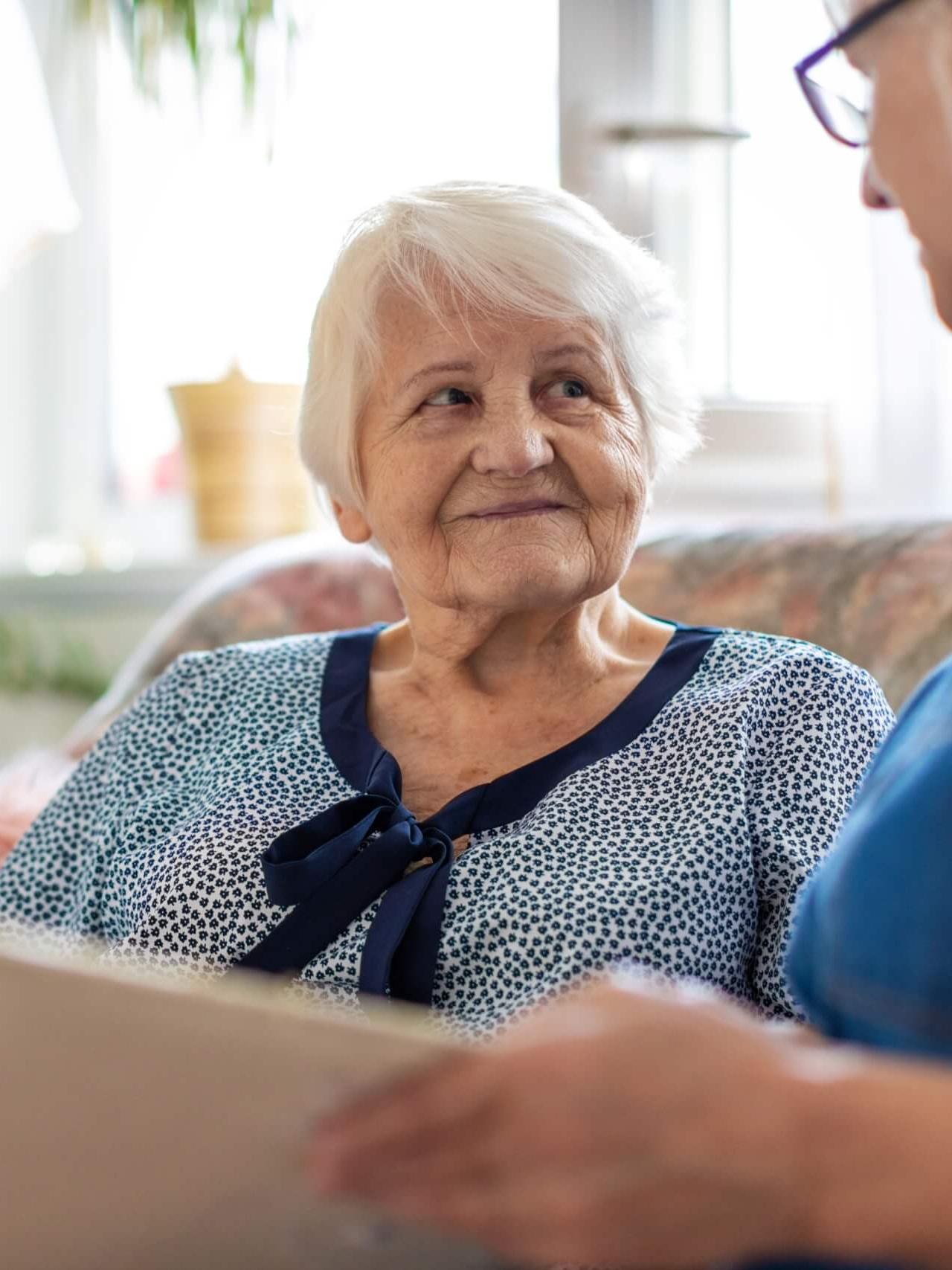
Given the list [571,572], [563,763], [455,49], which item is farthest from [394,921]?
[455,49]

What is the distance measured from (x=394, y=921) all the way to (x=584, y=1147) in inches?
25.7

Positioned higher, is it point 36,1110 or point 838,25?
point 838,25

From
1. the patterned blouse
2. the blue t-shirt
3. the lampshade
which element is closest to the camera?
the blue t-shirt

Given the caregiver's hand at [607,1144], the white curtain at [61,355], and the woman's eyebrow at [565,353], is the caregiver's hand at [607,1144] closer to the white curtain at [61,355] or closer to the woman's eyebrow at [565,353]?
the woman's eyebrow at [565,353]

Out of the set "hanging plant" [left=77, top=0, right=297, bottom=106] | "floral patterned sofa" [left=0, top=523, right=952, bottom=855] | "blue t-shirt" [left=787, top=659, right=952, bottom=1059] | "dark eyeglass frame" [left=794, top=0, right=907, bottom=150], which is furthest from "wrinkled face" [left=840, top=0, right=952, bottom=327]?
"hanging plant" [left=77, top=0, right=297, bottom=106]

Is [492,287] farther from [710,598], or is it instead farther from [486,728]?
[710,598]

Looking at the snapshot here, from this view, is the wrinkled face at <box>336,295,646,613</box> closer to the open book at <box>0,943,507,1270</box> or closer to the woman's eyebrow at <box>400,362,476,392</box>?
the woman's eyebrow at <box>400,362,476,392</box>

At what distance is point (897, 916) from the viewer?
581 millimetres

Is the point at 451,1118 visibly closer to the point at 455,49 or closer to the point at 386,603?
the point at 386,603

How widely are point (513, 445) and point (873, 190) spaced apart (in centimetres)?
47

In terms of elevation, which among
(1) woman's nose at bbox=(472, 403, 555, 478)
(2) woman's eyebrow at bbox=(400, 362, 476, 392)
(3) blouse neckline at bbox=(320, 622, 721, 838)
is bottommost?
(3) blouse neckline at bbox=(320, 622, 721, 838)

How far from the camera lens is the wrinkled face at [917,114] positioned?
678 mm

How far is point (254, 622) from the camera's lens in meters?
1.77

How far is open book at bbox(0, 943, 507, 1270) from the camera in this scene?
50 cm
